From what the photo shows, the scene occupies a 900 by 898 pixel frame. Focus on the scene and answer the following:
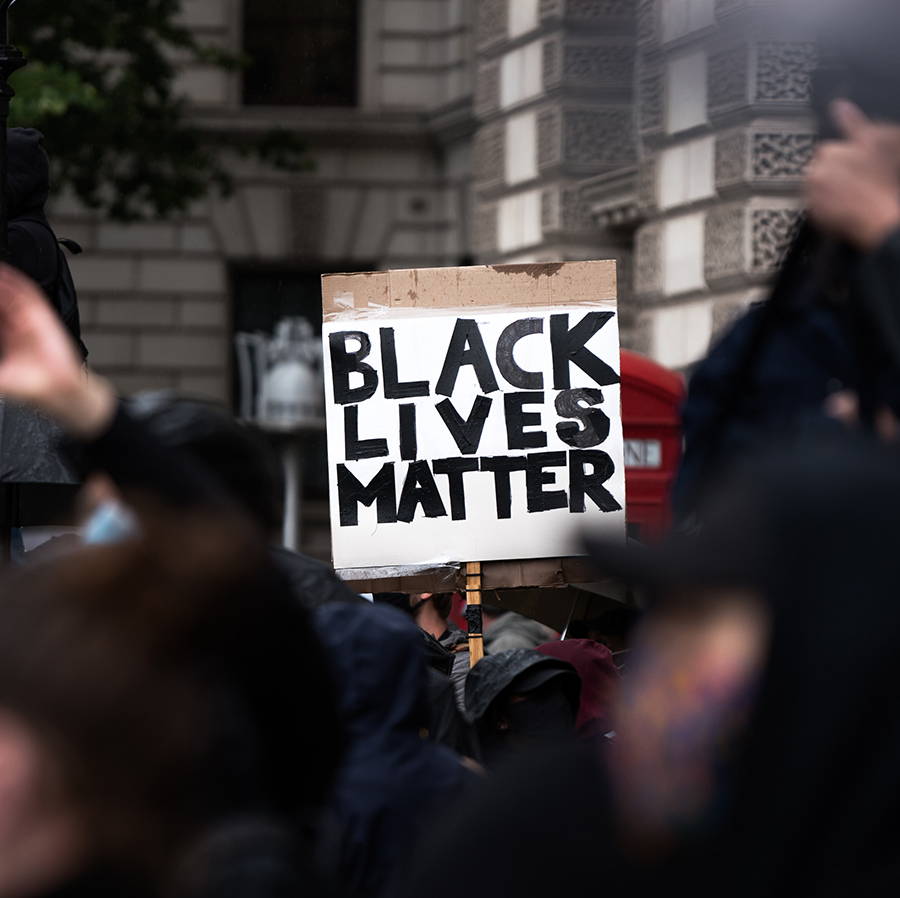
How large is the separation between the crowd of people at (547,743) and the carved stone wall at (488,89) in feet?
37.0

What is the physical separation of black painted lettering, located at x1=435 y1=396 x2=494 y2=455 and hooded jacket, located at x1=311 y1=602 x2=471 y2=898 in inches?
111

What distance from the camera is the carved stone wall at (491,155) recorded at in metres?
13.1

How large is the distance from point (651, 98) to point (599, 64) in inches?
53.2

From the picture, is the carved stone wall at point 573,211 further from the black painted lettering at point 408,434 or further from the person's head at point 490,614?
the black painted lettering at point 408,434

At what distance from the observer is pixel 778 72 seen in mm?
8945

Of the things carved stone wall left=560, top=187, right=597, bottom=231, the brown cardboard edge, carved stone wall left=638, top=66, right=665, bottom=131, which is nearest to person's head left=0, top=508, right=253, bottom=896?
the brown cardboard edge

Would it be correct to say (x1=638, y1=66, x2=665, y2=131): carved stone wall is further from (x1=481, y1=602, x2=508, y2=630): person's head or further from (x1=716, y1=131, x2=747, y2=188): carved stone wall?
(x1=481, y1=602, x2=508, y2=630): person's head

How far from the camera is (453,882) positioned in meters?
1.20

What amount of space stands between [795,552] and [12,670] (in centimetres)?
67

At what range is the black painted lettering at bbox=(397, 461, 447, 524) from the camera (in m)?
5.18

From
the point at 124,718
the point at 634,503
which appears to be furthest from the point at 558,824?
the point at 634,503

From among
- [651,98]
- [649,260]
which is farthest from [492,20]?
[649,260]

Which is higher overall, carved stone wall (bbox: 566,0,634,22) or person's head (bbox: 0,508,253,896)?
carved stone wall (bbox: 566,0,634,22)

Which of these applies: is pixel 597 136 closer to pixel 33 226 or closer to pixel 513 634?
pixel 513 634
